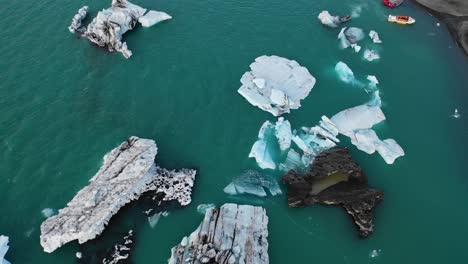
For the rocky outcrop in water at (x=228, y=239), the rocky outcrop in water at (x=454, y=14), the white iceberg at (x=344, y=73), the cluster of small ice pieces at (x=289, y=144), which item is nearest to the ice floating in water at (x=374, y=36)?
the white iceberg at (x=344, y=73)

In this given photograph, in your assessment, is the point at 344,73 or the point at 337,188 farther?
the point at 344,73

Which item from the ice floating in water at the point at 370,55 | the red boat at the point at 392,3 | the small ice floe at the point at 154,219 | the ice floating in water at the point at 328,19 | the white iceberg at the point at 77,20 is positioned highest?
the white iceberg at the point at 77,20

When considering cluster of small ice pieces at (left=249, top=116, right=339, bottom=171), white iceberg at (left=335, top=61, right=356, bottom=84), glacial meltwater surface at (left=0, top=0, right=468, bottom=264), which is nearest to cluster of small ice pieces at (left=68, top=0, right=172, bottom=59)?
glacial meltwater surface at (left=0, top=0, right=468, bottom=264)

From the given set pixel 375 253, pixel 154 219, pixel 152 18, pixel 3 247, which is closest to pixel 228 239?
pixel 154 219

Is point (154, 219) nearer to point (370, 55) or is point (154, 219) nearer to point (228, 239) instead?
point (228, 239)

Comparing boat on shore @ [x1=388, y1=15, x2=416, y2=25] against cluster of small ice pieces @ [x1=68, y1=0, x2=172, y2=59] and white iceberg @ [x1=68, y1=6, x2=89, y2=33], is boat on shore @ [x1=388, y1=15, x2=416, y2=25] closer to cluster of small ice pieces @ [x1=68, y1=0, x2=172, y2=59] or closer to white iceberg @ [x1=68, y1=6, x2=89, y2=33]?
cluster of small ice pieces @ [x1=68, y1=0, x2=172, y2=59]

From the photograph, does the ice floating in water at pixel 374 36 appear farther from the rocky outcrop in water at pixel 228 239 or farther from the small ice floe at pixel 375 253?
the rocky outcrop in water at pixel 228 239
